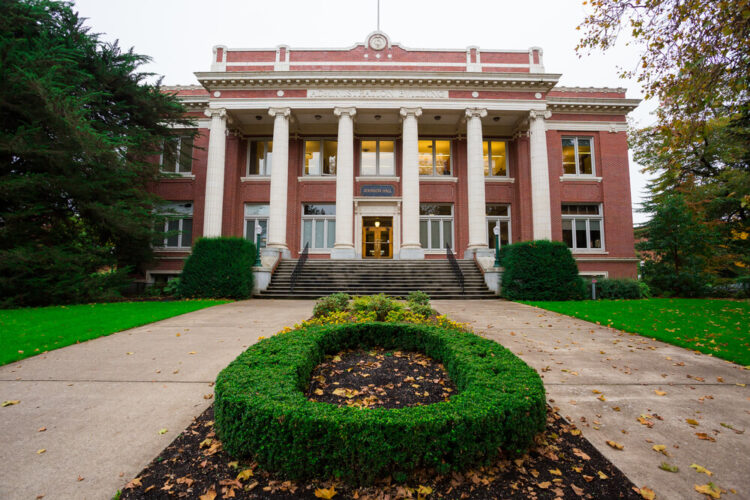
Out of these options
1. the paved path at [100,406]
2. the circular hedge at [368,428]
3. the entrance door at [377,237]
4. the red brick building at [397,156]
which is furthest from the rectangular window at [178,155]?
the circular hedge at [368,428]

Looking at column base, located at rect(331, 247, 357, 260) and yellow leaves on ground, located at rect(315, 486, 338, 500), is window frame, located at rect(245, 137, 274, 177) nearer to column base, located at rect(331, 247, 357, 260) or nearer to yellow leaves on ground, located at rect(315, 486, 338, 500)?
column base, located at rect(331, 247, 357, 260)

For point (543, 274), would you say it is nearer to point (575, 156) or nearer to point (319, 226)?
point (575, 156)

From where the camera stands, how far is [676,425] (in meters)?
3.00

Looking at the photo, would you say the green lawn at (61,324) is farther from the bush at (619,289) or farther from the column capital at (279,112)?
the bush at (619,289)

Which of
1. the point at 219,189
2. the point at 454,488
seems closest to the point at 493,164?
the point at 219,189

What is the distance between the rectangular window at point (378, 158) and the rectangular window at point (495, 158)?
6.04 meters

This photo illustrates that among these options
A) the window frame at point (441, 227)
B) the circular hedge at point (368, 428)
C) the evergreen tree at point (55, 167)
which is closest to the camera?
the circular hedge at point (368, 428)

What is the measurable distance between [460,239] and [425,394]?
696 inches

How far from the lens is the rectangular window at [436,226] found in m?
20.5

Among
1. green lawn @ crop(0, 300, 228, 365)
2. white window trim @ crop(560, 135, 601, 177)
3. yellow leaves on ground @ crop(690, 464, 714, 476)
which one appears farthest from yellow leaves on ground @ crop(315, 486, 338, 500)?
white window trim @ crop(560, 135, 601, 177)

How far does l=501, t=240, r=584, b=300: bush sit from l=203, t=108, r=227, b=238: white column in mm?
14741

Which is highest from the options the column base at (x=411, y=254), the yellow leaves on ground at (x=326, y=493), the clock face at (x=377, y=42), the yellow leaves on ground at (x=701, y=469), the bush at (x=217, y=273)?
Answer: the clock face at (x=377, y=42)

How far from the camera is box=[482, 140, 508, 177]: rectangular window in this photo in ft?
69.3

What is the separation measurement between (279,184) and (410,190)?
7101mm
